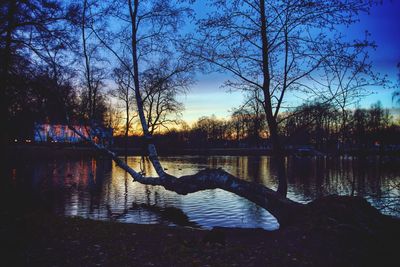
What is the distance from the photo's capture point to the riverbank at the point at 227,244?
24.6 ft

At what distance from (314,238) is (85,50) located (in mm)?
11403

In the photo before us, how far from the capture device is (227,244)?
9.05 m

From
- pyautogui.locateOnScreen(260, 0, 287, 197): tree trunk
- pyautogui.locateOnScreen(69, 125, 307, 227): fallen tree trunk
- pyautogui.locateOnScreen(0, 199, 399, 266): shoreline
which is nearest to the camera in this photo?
pyautogui.locateOnScreen(0, 199, 399, 266): shoreline

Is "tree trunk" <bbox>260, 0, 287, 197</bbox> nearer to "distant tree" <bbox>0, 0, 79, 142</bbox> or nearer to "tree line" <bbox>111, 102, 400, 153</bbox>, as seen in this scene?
"tree line" <bbox>111, 102, 400, 153</bbox>

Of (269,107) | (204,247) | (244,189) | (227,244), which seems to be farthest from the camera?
(269,107)

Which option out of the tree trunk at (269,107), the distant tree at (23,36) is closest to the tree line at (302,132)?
the tree trunk at (269,107)

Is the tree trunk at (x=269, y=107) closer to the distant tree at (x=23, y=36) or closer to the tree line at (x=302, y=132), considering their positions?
the tree line at (x=302, y=132)

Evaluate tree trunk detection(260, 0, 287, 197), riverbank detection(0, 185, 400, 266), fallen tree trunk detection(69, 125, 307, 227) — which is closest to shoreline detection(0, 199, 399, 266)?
riverbank detection(0, 185, 400, 266)

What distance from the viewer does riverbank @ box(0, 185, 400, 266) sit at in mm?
7500

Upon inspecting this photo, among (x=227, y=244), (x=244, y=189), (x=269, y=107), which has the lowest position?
(x=227, y=244)

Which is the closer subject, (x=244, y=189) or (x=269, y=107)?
(x=244, y=189)

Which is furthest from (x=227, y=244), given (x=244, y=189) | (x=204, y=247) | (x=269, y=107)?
(x=269, y=107)

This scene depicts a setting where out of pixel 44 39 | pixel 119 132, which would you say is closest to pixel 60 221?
pixel 44 39

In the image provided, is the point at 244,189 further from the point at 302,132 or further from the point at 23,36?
the point at 23,36
